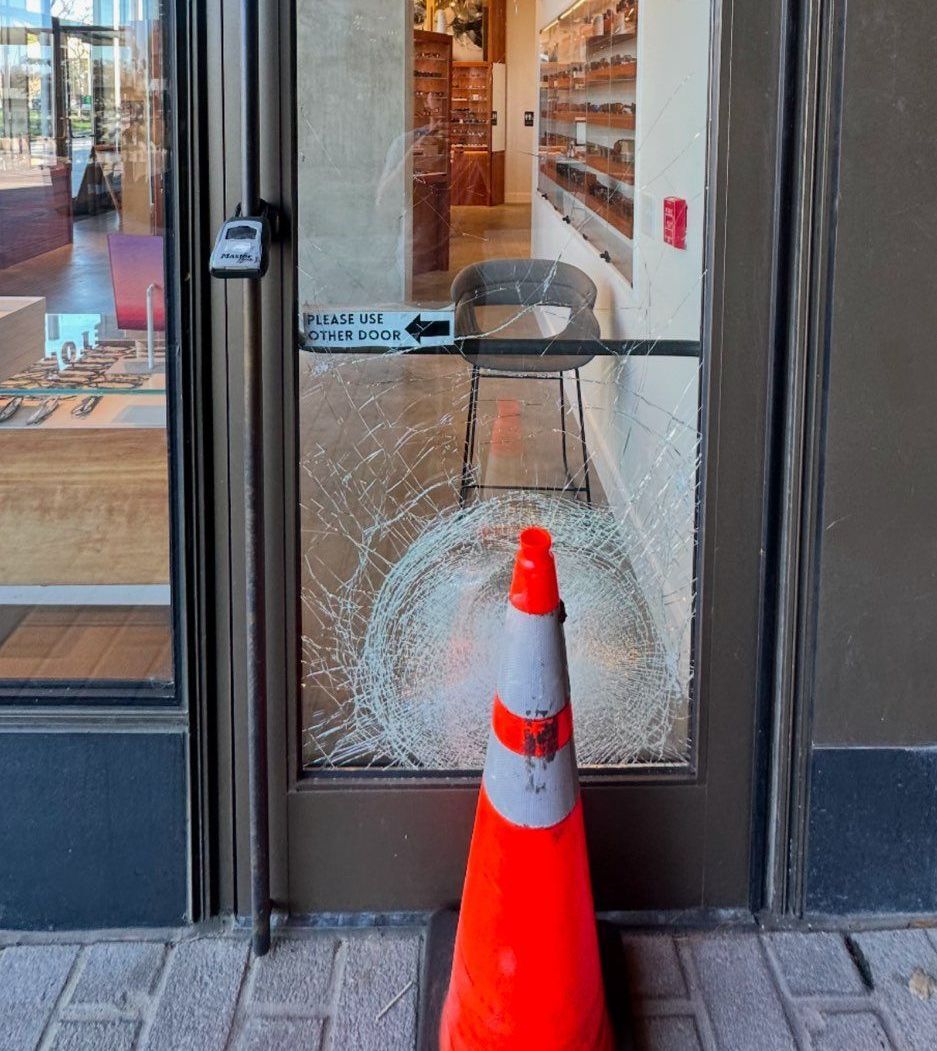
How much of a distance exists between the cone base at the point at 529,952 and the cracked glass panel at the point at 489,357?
1.30ft

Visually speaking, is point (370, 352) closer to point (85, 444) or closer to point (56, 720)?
point (85, 444)

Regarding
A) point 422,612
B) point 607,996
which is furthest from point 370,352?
point 607,996

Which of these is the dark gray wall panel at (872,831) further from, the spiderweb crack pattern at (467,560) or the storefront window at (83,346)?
the storefront window at (83,346)

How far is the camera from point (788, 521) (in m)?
2.12

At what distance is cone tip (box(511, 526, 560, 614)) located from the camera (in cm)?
184

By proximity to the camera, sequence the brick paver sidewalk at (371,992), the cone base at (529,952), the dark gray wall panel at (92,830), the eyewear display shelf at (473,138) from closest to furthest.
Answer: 1. the cone base at (529,952)
2. the brick paver sidewalk at (371,992)
3. the eyewear display shelf at (473,138)
4. the dark gray wall panel at (92,830)

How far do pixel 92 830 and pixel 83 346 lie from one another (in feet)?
2.93

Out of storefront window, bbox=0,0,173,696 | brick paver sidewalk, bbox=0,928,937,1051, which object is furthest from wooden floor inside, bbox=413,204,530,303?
brick paver sidewalk, bbox=0,928,937,1051

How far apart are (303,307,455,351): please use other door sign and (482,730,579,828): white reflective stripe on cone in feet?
2.46

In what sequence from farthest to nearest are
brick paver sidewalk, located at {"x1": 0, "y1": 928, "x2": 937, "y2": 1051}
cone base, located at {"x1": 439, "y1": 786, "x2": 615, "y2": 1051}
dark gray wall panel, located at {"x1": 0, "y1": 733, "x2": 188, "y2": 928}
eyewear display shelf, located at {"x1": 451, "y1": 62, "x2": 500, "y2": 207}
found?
1. dark gray wall panel, located at {"x1": 0, "y1": 733, "x2": 188, "y2": 928}
2. eyewear display shelf, located at {"x1": 451, "y1": 62, "x2": 500, "y2": 207}
3. brick paver sidewalk, located at {"x1": 0, "y1": 928, "x2": 937, "y2": 1051}
4. cone base, located at {"x1": 439, "y1": 786, "x2": 615, "y2": 1051}

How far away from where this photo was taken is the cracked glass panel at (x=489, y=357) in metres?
2.04

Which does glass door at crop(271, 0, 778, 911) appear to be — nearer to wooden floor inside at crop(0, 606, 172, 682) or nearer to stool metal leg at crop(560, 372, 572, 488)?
stool metal leg at crop(560, 372, 572, 488)

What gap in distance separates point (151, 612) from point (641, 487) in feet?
Result: 3.14

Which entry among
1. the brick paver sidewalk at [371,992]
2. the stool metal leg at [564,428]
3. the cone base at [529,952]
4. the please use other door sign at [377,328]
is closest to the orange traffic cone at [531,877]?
the cone base at [529,952]
